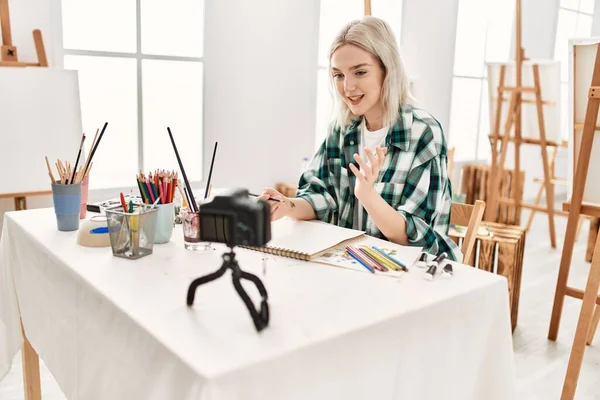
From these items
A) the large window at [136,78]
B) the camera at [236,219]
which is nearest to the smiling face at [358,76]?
the camera at [236,219]

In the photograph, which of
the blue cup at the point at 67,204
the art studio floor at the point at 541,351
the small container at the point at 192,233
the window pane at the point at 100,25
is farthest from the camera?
the window pane at the point at 100,25

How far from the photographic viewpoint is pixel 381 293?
1.05m

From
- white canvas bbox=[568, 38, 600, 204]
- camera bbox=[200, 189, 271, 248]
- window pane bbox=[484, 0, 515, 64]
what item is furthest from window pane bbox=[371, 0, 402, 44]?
camera bbox=[200, 189, 271, 248]

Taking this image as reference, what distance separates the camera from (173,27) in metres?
3.28

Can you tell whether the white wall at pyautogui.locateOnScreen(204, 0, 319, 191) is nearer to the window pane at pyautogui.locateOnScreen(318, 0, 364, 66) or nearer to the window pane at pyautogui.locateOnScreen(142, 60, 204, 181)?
Answer: the window pane at pyautogui.locateOnScreen(142, 60, 204, 181)

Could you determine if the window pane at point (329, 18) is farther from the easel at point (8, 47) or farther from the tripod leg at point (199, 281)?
the tripod leg at point (199, 281)

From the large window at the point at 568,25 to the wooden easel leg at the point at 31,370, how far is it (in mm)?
5578

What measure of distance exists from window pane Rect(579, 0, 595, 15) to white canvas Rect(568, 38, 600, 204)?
181 inches

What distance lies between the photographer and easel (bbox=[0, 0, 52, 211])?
2.49m

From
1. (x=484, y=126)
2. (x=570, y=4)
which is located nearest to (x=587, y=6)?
(x=570, y=4)

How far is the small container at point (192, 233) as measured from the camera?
4.27ft

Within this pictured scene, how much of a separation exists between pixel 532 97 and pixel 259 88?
203 centimetres

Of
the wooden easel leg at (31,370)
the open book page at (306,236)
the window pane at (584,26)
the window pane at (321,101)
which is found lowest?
the wooden easel leg at (31,370)

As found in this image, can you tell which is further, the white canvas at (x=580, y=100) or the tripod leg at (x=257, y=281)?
the white canvas at (x=580, y=100)
